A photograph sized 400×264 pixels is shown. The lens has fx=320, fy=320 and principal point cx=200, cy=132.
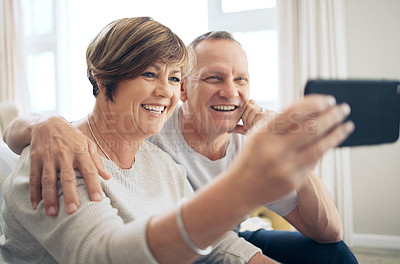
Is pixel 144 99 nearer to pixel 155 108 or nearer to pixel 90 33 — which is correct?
pixel 155 108

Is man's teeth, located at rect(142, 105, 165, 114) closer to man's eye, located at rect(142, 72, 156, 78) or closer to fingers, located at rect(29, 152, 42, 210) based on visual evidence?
man's eye, located at rect(142, 72, 156, 78)

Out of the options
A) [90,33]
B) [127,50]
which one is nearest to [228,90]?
[127,50]

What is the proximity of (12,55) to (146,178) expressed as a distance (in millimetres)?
3473

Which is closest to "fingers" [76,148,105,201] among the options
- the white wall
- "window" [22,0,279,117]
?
"window" [22,0,279,117]

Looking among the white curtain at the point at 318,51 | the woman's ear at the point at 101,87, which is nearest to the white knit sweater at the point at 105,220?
the woman's ear at the point at 101,87

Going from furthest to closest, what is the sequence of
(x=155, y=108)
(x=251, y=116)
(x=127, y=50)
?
(x=251, y=116) → (x=155, y=108) → (x=127, y=50)

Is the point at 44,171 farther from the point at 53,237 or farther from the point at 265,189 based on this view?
the point at 265,189

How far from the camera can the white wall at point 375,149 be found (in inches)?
107

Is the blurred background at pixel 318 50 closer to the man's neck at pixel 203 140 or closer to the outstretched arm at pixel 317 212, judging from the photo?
the man's neck at pixel 203 140

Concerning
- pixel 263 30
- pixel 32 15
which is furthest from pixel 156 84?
pixel 32 15

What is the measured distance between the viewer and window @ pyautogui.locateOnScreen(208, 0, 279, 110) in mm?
3057

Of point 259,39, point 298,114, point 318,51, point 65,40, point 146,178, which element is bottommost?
point 146,178

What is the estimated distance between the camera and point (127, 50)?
93 centimetres

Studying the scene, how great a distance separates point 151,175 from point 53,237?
43 cm
